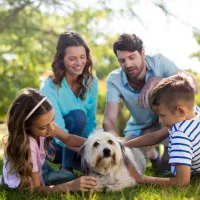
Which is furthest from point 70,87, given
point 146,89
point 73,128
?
point 146,89

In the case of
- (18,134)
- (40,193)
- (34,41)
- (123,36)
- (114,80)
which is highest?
(34,41)

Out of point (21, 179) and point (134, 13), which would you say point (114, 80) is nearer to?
point (21, 179)

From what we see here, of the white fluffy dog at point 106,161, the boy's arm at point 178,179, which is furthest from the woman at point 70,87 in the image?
the boy's arm at point 178,179

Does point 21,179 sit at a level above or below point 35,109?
below

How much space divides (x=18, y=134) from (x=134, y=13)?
6.66m

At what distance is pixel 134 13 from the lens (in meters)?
9.44

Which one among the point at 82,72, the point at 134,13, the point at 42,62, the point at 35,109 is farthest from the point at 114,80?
the point at 42,62

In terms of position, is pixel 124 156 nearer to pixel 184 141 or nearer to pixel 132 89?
pixel 184 141

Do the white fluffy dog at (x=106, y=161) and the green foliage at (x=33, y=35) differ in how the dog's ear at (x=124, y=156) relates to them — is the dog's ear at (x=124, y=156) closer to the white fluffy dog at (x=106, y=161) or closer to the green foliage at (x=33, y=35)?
the white fluffy dog at (x=106, y=161)

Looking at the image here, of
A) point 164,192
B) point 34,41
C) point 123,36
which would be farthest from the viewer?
point 34,41

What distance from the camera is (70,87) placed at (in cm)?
441

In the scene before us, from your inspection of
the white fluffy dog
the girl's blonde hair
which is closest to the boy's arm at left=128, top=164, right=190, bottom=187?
the white fluffy dog

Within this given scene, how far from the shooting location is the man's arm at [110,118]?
420cm

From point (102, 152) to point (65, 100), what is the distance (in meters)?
1.04
